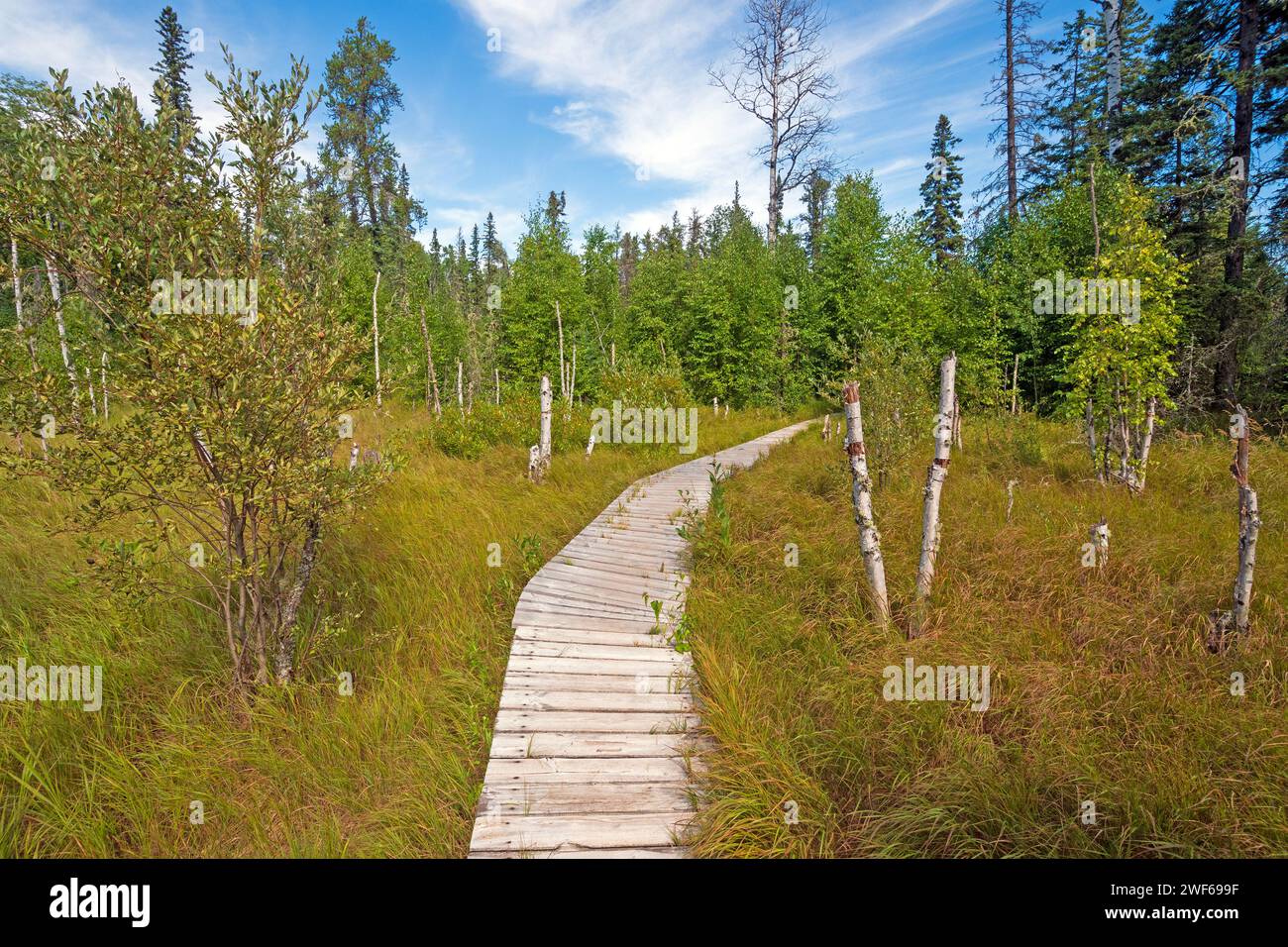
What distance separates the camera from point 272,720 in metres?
3.97

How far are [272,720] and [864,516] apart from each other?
207 inches

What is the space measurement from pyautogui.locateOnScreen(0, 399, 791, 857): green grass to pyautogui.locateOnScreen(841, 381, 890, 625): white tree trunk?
349cm

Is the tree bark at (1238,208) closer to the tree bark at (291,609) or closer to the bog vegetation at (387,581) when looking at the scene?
the bog vegetation at (387,581)

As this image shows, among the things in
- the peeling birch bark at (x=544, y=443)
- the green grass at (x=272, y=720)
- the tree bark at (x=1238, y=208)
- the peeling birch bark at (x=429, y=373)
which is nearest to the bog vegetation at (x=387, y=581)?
the green grass at (x=272, y=720)

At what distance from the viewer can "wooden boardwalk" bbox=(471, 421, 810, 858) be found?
110 inches

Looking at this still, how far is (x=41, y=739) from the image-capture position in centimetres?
371

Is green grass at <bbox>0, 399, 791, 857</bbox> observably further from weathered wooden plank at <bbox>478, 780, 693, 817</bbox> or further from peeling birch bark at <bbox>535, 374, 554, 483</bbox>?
peeling birch bark at <bbox>535, 374, 554, 483</bbox>

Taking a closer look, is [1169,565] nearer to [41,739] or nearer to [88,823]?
[88,823]

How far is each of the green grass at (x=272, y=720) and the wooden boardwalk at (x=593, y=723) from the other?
25 centimetres

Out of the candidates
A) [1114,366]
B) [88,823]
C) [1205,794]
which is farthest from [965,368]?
[88,823]

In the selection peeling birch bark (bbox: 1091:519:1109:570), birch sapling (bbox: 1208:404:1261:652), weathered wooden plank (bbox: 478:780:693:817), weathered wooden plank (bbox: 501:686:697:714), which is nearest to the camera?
weathered wooden plank (bbox: 478:780:693:817)

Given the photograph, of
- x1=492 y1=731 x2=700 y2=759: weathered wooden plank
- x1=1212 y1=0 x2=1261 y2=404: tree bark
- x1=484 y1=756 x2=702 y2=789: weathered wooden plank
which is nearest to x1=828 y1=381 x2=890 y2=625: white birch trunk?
x1=492 y1=731 x2=700 y2=759: weathered wooden plank

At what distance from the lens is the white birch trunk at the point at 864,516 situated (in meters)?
4.64
